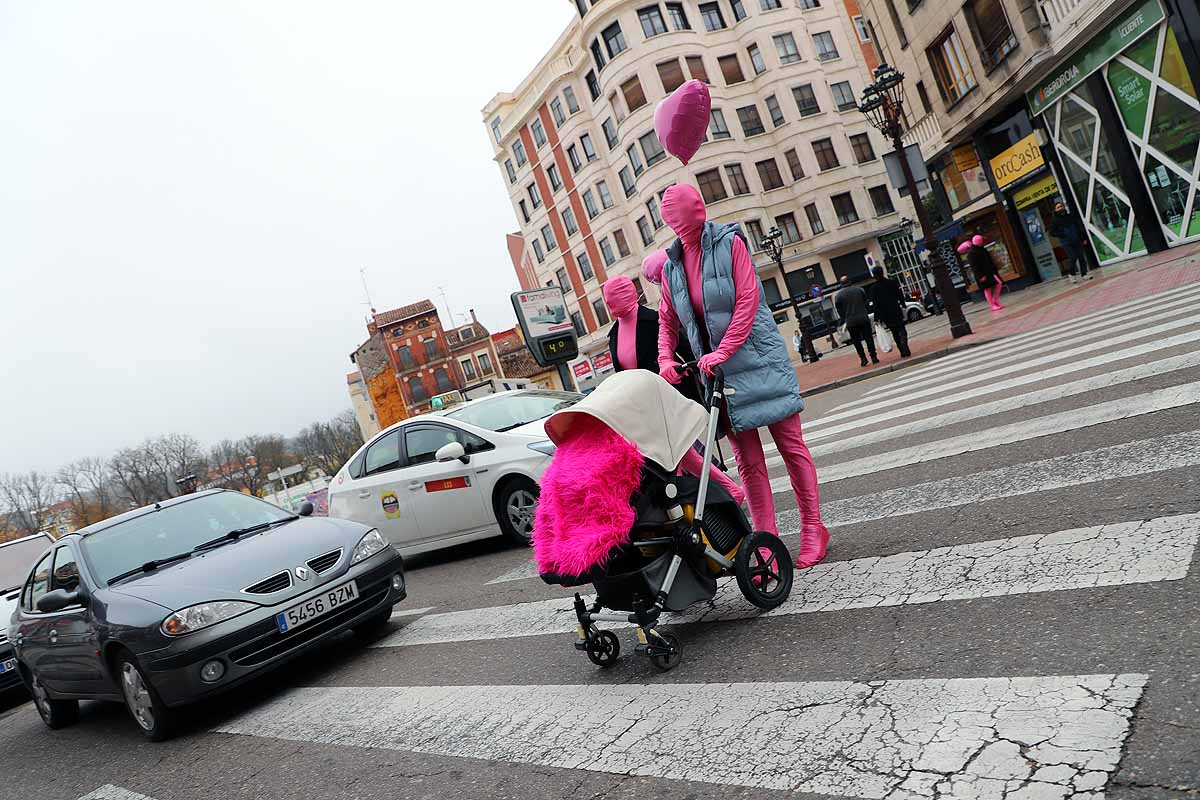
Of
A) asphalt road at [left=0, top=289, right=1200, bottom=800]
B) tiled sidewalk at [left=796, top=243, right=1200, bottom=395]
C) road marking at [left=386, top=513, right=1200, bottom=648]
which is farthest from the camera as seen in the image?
tiled sidewalk at [left=796, top=243, right=1200, bottom=395]

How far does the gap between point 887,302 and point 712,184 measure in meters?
29.3

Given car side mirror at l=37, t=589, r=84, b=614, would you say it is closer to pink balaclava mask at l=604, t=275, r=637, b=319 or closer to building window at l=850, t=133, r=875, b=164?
pink balaclava mask at l=604, t=275, r=637, b=319

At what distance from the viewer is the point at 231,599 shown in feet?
17.5

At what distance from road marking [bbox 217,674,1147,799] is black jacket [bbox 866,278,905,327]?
12959 millimetres

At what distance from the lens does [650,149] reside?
43906mm

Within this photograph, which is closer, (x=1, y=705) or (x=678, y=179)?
(x=1, y=705)

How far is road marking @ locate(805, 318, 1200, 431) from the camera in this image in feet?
26.9

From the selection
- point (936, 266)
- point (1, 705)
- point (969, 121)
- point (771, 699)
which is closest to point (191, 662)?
point (771, 699)

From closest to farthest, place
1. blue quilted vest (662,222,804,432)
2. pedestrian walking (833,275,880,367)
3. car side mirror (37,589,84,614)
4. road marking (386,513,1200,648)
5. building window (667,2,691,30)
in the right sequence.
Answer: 1. road marking (386,513,1200,648)
2. blue quilted vest (662,222,804,432)
3. car side mirror (37,589,84,614)
4. pedestrian walking (833,275,880,367)
5. building window (667,2,691,30)

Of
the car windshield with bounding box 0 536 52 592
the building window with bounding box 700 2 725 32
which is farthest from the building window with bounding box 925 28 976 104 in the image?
the building window with bounding box 700 2 725 32

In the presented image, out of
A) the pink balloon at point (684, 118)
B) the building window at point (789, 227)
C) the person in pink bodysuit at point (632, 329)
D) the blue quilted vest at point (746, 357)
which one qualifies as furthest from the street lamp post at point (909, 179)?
the building window at point (789, 227)

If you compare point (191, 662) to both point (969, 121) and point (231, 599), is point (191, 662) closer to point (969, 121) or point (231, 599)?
point (231, 599)

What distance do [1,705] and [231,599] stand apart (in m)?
7.44

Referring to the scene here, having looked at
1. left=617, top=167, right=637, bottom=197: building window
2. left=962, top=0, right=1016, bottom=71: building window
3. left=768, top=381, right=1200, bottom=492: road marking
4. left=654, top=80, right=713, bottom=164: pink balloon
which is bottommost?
left=768, top=381, right=1200, bottom=492: road marking
